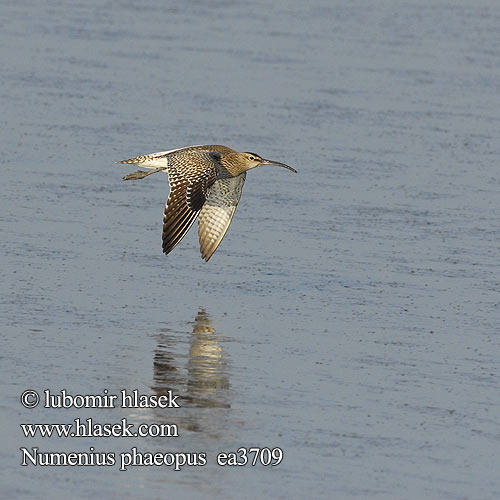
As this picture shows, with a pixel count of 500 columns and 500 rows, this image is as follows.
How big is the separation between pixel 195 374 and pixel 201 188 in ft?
9.56

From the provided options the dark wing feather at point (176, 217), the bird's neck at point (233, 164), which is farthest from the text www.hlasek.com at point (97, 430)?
the bird's neck at point (233, 164)

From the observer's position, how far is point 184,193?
12922 millimetres

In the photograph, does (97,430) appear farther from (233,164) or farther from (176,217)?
(233,164)

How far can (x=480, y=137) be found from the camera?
19.7m

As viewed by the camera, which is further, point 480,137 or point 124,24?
point 124,24

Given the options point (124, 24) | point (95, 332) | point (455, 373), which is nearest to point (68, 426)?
point (95, 332)

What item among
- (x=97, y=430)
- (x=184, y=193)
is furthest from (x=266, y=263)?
(x=97, y=430)

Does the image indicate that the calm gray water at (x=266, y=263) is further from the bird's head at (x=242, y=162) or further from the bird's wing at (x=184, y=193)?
the bird's head at (x=242, y=162)

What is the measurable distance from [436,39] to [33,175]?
13.0 meters

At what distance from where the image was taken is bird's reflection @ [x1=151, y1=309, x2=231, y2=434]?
9.61m

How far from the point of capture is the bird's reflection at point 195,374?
9609mm

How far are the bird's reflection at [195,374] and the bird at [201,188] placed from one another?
46.7 inches

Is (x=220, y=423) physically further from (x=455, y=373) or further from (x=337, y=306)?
(x=337, y=306)

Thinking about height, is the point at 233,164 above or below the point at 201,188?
above
